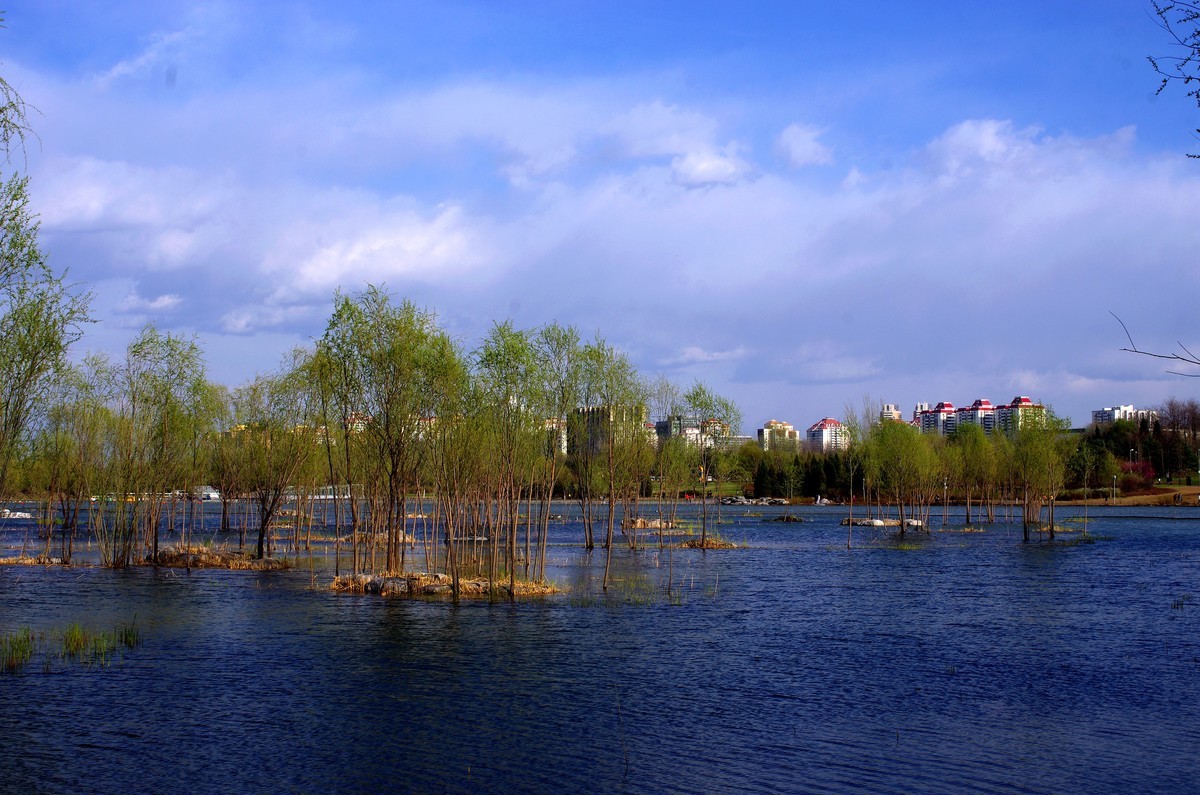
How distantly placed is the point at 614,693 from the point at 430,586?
1563cm

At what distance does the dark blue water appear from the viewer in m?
14.8

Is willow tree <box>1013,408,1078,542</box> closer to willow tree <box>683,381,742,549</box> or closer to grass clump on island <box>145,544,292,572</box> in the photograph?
willow tree <box>683,381,742,549</box>

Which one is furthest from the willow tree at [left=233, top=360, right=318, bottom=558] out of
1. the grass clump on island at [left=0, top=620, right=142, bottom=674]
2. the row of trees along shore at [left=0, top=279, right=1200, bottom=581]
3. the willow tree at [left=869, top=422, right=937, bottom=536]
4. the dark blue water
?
the willow tree at [left=869, top=422, right=937, bottom=536]

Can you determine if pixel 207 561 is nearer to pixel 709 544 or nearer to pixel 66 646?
pixel 66 646

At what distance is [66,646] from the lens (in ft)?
77.5

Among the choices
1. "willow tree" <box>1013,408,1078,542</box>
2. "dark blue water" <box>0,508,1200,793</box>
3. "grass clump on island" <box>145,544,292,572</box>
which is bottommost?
"dark blue water" <box>0,508,1200,793</box>

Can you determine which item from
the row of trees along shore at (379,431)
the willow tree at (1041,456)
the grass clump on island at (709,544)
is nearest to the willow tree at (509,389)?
the row of trees along shore at (379,431)

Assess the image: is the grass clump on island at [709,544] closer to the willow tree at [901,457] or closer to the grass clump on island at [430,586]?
the willow tree at [901,457]

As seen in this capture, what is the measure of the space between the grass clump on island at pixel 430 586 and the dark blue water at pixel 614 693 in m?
1.08

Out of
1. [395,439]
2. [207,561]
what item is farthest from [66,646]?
[207,561]

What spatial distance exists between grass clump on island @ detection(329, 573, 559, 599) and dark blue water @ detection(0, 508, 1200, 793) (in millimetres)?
1083

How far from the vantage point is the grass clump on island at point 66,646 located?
868 inches

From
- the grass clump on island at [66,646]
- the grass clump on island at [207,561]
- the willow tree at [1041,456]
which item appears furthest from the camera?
the willow tree at [1041,456]

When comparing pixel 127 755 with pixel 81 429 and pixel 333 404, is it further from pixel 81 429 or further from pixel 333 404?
pixel 81 429
